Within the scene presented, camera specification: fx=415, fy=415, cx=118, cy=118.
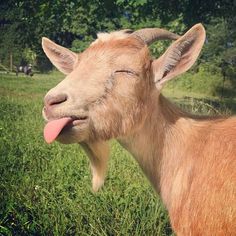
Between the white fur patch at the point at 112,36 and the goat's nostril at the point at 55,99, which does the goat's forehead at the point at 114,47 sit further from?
the goat's nostril at the point at 55,99

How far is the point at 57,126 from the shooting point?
262 cm

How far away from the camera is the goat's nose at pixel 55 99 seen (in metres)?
2.56

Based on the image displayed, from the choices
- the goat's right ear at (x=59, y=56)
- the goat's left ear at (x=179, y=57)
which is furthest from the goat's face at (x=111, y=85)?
the goat's right ear at (x=59, y=56)

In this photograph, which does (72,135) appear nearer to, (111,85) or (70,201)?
(111,85)

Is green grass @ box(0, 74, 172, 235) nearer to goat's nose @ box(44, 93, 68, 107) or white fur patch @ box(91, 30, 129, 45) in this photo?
goat's nose @ box(44, 93, 68, 107)

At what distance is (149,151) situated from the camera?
312 centimetres

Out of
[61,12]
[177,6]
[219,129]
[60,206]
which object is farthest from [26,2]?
[219,129]

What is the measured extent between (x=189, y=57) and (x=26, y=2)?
11.4 meters

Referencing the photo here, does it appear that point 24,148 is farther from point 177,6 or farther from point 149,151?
point 177,6

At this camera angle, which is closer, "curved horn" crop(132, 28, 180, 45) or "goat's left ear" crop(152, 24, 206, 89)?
"goat's left ear" crop(152, 24, 206, 89)

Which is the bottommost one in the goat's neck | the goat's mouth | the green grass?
the green grass

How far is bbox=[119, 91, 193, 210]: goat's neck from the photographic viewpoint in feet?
10.1

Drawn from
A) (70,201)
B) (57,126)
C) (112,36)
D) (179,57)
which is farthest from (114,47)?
(70,201)

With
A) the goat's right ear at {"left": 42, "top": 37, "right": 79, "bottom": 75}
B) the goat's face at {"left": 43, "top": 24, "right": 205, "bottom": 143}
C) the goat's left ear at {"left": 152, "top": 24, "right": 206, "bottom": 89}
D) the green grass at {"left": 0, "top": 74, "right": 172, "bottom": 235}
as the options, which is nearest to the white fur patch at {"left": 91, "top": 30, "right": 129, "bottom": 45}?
the goat's face at {"left": 43, "top": 24, "right": 205, "bottom": 143}
